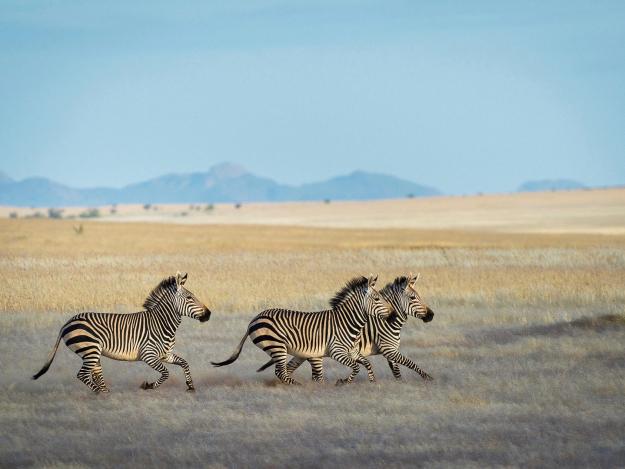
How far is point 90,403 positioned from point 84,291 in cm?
1694

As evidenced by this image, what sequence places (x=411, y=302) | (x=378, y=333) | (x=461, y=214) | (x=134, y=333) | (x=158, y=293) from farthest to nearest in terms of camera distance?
(x=461, y=214) → (x=378, y=333) → (x=411, y=302) → (x=158, y=293) → (x=134, y=333)

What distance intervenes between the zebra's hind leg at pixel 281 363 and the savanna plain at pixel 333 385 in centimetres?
28

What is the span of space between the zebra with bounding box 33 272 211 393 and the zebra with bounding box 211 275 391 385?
0.75m

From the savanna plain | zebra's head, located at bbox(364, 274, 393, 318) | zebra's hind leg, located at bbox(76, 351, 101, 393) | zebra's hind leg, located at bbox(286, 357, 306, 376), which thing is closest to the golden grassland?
the savanna plain

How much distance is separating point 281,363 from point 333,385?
4.66 ft

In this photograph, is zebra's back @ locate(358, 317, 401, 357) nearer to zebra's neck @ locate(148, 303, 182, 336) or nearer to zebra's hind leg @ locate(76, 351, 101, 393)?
zebra's neck @ locate(148, 303, 182, 336)

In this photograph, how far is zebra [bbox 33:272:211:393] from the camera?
43.2 ft

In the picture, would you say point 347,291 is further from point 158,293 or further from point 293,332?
point 158,293

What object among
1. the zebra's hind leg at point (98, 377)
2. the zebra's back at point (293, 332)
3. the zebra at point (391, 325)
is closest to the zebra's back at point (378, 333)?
the zebra at point (391, 325)

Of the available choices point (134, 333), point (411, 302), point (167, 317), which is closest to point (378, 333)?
point (411, 302)

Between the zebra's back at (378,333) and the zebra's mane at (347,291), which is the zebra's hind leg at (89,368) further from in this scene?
the zebra's back at (378,333)

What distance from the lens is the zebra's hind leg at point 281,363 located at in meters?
13.9

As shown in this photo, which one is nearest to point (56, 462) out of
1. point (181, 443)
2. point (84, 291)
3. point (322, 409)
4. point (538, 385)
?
point (181, 443)

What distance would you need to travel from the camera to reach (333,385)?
15375 millimetres
